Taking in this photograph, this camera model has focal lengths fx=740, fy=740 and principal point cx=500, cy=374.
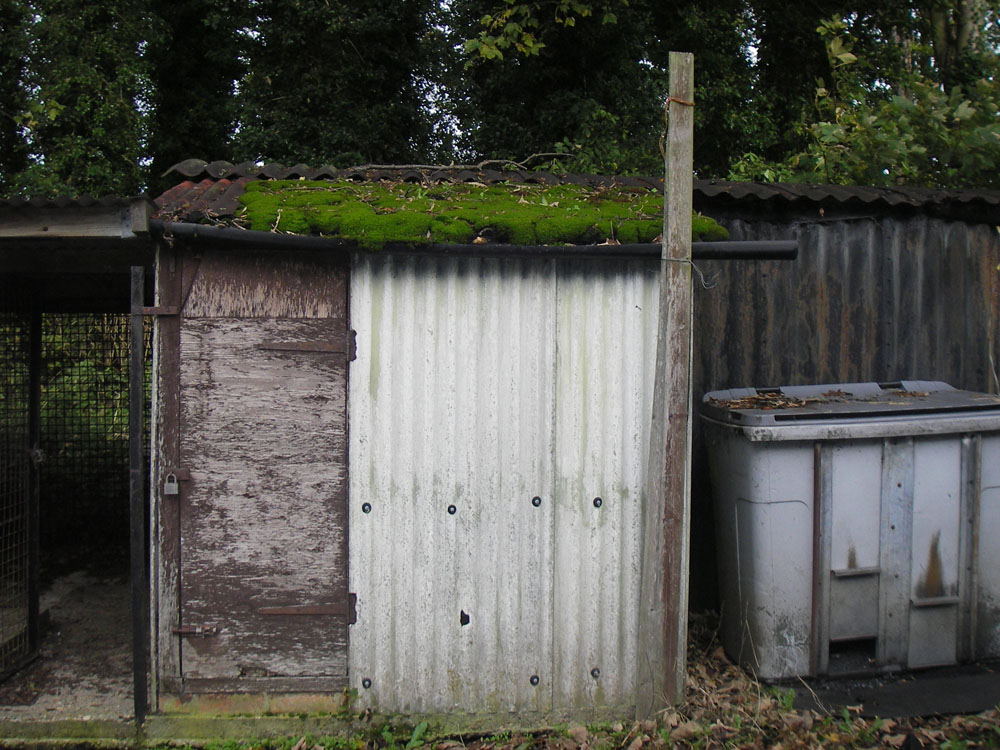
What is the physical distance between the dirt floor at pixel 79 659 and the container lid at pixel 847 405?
3.88m

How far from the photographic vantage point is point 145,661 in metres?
3.81

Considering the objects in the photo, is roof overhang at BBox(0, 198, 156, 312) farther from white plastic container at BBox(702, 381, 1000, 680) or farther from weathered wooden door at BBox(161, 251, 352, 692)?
white plastic container at BBox(702, 381, 1000, 680)

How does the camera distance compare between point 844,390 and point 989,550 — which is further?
point 844,390

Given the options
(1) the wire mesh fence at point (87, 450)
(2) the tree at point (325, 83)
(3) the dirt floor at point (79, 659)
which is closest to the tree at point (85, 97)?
(2) the tree at point (325, 83)

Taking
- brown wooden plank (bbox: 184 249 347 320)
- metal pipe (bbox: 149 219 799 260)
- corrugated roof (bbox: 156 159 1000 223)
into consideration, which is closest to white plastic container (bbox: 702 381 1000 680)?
metal pipe (bbox: 149 219 799 260)

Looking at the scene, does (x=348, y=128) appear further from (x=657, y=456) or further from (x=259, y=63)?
(x=657, y=456)

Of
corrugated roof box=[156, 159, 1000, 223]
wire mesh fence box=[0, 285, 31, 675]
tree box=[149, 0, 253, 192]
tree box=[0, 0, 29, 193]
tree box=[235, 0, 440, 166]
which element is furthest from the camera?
tree box=[149, 0, 253, 192]

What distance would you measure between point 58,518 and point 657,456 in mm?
6584

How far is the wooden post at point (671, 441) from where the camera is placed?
369cm

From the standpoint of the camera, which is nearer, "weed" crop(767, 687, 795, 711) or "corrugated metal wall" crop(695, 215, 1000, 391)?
"weed" crop(767, 687, 795, 711)

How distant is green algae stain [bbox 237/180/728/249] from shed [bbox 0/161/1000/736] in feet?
0.45

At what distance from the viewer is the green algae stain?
3723 millimetres

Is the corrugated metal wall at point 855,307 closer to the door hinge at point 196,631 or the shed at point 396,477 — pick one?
the shed at point 396,477

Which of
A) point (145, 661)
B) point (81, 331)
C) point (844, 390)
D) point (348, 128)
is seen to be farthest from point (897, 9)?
point (145, 661)
